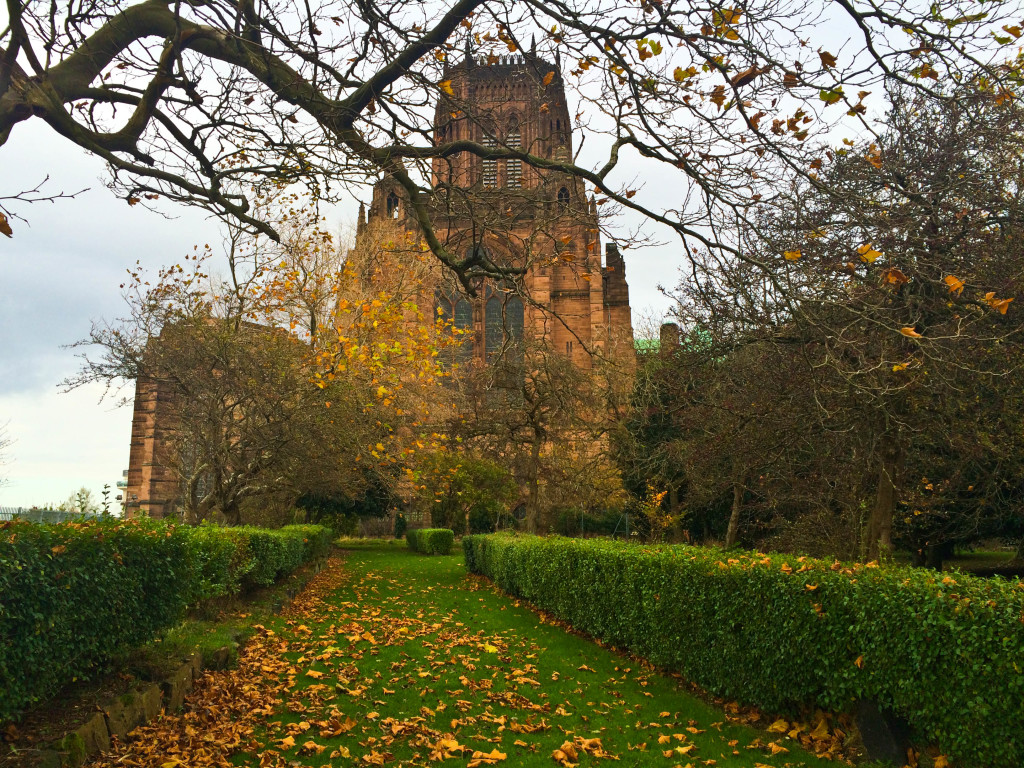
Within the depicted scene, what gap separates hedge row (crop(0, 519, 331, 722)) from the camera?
4.44 m

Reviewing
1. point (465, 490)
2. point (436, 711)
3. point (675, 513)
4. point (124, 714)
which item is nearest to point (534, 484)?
point (675, 513)

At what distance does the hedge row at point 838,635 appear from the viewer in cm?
457

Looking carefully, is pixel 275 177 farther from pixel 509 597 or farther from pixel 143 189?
pixel 509 597

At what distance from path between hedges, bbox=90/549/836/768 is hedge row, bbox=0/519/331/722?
0.69 m

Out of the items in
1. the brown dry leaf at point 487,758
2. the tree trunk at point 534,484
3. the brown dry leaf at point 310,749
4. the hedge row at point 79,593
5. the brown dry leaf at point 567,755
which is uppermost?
the tree trunk at point 534,484

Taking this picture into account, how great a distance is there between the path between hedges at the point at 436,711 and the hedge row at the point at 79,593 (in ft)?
2.28

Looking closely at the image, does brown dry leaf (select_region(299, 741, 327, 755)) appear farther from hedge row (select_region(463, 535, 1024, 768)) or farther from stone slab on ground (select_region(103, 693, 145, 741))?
hedge row (select_region(463, 535, 1024, 768))

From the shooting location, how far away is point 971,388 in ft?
27.7

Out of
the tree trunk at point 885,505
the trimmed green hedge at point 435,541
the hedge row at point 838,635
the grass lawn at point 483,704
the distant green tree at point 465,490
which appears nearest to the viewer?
the hedge row at point 838,635

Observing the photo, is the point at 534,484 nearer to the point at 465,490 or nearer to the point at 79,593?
the point at 465,490

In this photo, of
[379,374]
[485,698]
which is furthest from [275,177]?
[379,374]

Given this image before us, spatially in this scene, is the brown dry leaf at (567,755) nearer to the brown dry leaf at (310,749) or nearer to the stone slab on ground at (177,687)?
the brown dry leaf at (310,749)

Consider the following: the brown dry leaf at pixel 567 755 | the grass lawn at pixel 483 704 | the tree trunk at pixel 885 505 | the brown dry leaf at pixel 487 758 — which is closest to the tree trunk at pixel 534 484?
the grass lawn at pixel 483 704

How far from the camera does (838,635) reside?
5.80 metres
